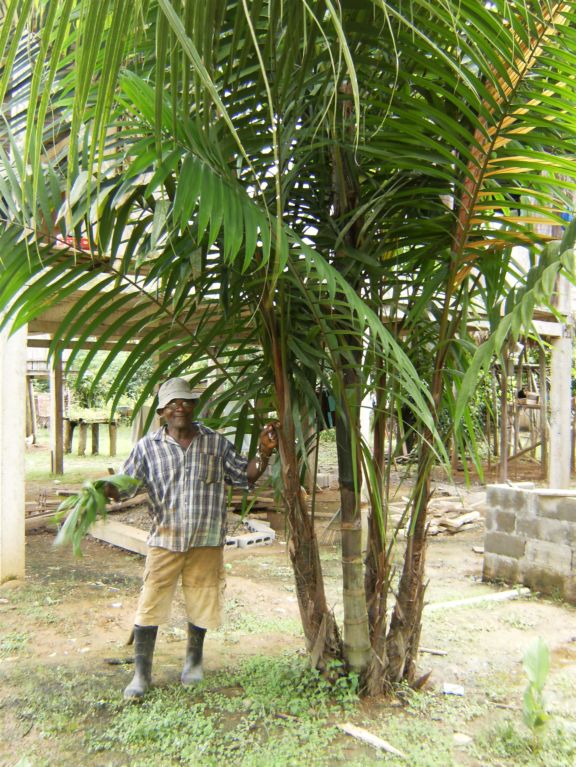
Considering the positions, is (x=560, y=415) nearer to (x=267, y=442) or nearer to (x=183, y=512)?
(x=183, y=512)

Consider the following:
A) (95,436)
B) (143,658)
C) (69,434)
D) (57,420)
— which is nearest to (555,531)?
(143,658)

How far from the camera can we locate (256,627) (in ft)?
15.9

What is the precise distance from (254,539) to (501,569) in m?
2.93

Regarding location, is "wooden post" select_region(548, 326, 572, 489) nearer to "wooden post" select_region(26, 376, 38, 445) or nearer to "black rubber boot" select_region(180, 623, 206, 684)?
"black rubber boot" select_region(180, 623, 206, 684)

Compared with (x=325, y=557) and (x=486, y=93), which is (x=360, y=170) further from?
(x=325, y=557)

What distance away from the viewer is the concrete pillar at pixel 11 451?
5.93 metres

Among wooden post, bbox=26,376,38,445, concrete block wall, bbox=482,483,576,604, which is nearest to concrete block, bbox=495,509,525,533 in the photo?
concrete block wall, bbox=482,483,576,604

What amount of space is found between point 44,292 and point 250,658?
2.54 meters

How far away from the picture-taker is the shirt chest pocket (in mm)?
3635

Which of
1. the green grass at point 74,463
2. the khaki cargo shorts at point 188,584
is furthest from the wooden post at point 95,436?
the khaki cargo shorts at point 188,584

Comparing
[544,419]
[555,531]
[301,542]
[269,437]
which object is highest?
[269,437]

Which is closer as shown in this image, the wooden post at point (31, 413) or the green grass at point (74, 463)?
the green grass at point (74, 463)

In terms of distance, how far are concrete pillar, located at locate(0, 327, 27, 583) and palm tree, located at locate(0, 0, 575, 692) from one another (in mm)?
3303

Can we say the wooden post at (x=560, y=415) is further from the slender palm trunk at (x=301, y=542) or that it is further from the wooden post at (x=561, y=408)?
the slender palm trunk at (x=301, y=542)
